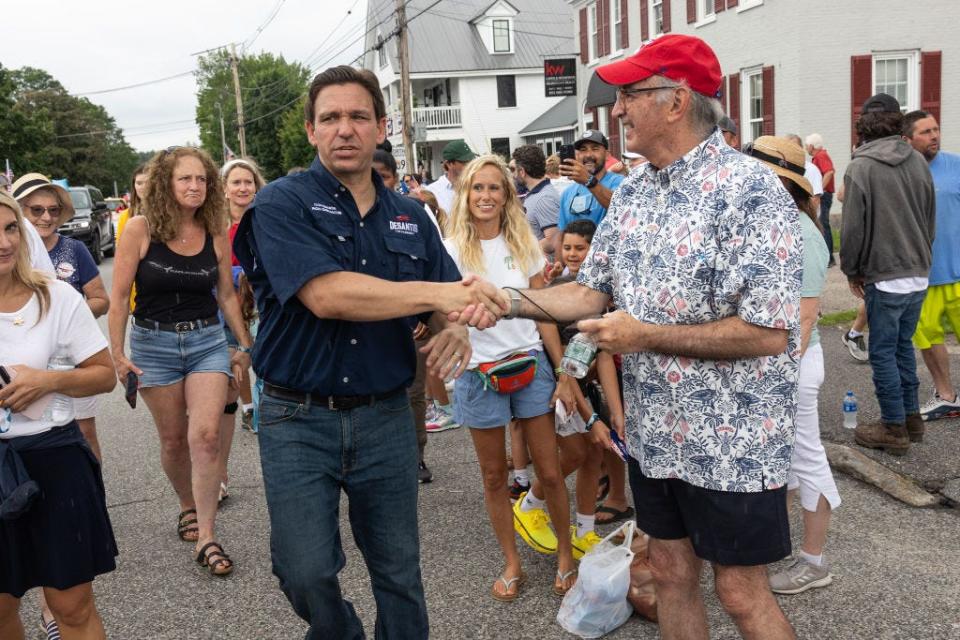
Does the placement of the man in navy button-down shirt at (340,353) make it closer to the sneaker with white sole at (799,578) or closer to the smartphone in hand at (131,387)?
the smartphone in hand at (131,387)

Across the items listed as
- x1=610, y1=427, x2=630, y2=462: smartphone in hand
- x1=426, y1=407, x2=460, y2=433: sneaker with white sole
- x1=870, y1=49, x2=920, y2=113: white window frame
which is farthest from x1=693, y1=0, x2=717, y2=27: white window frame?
x1=610, y1=427, x2=630, y2=462: smartphone in hand

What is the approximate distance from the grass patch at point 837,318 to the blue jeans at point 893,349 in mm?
3929

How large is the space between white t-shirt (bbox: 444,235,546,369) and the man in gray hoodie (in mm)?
2609

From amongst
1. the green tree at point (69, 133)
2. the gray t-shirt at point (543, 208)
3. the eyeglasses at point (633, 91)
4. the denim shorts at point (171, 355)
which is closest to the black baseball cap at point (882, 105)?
the gray t-shirt at point (543, 208)

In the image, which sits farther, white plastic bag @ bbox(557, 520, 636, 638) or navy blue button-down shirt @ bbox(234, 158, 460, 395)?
white plastic bag @ bbox(557, 520, 636, 638)

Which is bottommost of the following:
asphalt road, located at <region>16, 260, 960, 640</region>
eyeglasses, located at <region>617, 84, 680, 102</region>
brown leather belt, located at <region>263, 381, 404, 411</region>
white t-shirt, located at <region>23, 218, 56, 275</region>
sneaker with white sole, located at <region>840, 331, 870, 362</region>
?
asphalt road, located at <region>16, 260, 960, 640</region>

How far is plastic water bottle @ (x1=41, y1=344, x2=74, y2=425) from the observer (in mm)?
3213

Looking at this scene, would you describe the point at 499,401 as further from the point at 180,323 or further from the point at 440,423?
the point at 440,423

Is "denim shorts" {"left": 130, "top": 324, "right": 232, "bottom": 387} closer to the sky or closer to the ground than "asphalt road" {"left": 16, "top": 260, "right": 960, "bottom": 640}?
closer to the sky

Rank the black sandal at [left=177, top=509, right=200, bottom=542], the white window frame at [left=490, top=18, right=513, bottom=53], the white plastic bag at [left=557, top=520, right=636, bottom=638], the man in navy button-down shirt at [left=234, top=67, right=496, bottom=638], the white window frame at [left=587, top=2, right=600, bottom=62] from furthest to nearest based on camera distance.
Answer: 1. the white window frame at [left=490, top=18, right=513, bottom=53]
2. the white window frame at [left=587, top=2, right=600, bottom=62]
3. the black sandal at [left=177, top=509, right=200, bottom=542]
4. the white plastic bag at [left=557, top=520, right=636, bottom=638]
5. the man in navy button-down shirt at [left=234, top=67, right=496, bottom=638]

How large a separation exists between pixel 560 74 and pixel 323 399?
2977 cm

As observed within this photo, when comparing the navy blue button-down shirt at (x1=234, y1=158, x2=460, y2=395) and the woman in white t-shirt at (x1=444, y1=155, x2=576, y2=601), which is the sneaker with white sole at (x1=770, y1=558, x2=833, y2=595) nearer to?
the woman in white t-shirt at (x1=444, y1=155, x2=576, y2=601)

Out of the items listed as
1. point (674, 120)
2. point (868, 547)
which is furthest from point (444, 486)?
point (674, 120)

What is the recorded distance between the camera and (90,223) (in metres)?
25.0
